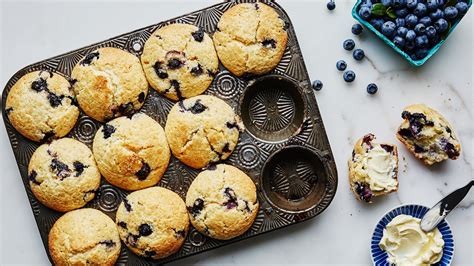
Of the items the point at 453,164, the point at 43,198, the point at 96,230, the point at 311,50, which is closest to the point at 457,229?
the point at 453,164

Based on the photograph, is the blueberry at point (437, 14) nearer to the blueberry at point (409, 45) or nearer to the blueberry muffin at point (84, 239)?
the blueberry at point (409, 45)

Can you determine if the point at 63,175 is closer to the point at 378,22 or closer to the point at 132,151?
the point at 132,151

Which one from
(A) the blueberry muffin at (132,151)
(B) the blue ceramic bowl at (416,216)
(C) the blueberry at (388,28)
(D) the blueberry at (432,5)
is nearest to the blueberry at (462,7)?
(D) the blueberry at (432,5)

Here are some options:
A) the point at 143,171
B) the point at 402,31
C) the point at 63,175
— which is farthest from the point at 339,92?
the point at 63,175

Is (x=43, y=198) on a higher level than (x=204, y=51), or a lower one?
lower

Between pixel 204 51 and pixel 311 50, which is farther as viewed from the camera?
pixel 311 50

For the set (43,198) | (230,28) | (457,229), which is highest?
(230,28)

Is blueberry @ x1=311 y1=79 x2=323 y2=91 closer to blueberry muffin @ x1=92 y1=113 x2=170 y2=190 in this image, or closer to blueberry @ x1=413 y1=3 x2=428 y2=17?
blueberry @ x1=413 y1=3 x2=428 y2=17

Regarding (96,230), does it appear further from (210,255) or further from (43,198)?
(210,255)
